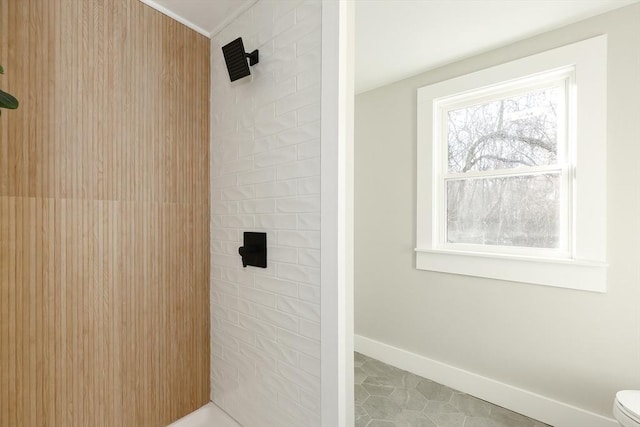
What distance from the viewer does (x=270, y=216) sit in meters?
1.37

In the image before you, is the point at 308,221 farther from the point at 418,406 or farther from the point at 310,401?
the point at 418,406

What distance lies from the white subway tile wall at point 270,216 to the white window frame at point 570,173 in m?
1.44

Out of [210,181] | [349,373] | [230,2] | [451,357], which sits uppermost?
[230,2]

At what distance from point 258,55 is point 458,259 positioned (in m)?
1.93

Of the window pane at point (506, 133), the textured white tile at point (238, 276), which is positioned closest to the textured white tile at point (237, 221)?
the textured white tile at point (238, 276)

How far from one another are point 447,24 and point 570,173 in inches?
47.8

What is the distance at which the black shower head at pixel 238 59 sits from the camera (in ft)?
4.51

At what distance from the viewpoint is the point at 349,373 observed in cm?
112

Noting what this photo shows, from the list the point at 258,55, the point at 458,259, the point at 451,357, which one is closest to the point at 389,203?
the point at 458,259

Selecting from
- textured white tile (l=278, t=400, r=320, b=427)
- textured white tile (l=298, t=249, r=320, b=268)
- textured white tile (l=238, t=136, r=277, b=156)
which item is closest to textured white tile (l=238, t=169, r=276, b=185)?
textured white tile (l=238, t=136, r=277, b=156)

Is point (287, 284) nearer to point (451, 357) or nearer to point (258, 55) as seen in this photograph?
point (258, 55)

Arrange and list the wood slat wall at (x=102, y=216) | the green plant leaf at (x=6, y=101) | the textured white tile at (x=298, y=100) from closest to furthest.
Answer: the green plant leaf at (x=6, y=101), the wood slat wall at (x=102, y=216), the textured white tile at (x=298, y=100)

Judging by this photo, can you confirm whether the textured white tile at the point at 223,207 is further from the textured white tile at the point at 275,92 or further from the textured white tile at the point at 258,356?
the textured white tile at the point at 258,356

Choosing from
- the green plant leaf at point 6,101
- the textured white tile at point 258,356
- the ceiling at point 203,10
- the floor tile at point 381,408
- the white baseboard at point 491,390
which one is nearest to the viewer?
the green plant leaf at point 6,101
